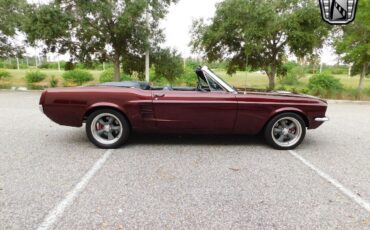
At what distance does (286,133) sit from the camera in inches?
194

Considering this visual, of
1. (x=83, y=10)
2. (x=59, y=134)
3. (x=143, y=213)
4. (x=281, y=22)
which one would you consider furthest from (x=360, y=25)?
(x=143, y=213)

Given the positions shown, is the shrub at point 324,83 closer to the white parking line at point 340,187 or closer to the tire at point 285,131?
the tire at point 285,131

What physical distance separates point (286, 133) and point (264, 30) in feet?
30.4

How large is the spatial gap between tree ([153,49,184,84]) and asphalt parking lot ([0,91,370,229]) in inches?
388

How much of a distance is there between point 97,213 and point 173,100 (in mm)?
2339

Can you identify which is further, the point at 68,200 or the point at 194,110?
the point at 194,110

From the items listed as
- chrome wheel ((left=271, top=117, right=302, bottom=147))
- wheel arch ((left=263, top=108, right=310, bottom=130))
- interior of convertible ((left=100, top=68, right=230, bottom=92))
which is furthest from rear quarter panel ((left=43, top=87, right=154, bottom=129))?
chrome wheel ((left=271, top=117, right=302, bottom=147))

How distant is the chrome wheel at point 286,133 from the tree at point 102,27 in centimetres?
972

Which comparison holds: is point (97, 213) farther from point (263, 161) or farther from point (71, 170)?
point (263, 161)

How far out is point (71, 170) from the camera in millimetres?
3777

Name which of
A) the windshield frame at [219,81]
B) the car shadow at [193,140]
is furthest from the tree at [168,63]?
the windshield frame at [219,81]

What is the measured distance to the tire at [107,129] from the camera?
185 inches

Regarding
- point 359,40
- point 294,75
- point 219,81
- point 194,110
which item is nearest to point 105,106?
point 194,110

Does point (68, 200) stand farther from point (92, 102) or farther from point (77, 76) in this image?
point (77, 76)
